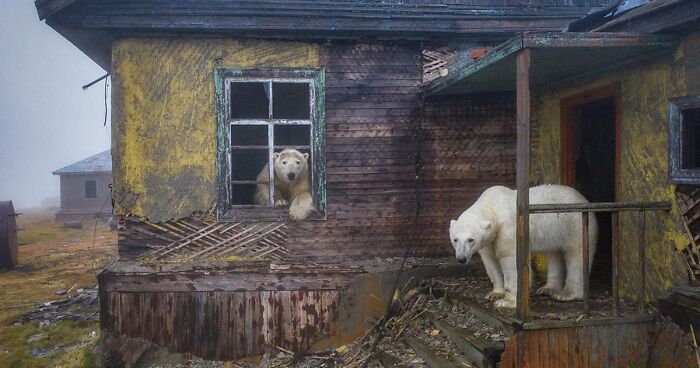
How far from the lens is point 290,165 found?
20.2 feet

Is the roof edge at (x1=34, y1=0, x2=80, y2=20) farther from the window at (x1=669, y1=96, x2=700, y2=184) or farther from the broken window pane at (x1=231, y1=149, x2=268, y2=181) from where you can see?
the window at (x1=669, y1=96, x2=700, y2=184)

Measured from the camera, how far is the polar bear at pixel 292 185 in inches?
244

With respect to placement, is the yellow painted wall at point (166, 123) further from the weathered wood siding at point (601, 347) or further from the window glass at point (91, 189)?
the window glass at point (91, 189)

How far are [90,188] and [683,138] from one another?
2784 centimetres

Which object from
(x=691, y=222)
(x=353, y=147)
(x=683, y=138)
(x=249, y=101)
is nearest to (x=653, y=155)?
(x=683, y=138)

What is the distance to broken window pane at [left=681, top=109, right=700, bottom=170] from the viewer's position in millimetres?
4406

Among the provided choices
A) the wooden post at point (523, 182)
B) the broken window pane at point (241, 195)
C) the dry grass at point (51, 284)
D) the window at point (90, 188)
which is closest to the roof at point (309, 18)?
the wooden post at point (523, 182)

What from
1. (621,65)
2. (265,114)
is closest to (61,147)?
(265,114)

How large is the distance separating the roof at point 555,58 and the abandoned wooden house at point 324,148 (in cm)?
6

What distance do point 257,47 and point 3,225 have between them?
1168 centimetres

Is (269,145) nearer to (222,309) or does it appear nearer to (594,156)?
(222,309)

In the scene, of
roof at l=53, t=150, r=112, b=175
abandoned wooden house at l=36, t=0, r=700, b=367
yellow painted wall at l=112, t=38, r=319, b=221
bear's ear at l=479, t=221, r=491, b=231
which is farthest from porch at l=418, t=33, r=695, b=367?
roof at l=53, t=150, r=112, b=175

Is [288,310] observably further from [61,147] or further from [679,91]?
[61,147]

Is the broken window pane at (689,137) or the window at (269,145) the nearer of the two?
the broken window pane at (689,137)
